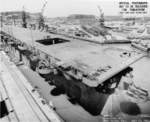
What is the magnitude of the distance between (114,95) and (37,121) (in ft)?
17.1

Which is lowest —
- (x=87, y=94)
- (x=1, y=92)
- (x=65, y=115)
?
(x=65, y=115)

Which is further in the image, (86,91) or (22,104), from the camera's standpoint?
(86,91)

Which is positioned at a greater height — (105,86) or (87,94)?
(105,86)

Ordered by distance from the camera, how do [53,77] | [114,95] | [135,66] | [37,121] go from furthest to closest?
[135,66], [53,77], [114,95], [37,121]

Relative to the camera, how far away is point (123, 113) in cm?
668

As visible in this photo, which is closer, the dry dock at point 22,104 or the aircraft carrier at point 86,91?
the dry dock at point 22,104

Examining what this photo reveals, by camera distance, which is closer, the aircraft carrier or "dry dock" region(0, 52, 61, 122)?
"dry dock" region(0, 52, 61, 122)

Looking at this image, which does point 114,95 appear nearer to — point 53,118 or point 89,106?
point 89,106

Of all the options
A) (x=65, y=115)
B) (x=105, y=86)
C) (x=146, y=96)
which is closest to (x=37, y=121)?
(x=65, y=115)

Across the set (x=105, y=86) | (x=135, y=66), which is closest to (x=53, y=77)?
(x=105, y=86)

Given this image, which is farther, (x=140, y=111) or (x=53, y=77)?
(x=53, y=77)

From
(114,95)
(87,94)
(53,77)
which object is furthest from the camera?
(53,77)

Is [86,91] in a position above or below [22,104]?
below

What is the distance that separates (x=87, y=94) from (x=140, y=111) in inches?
118
